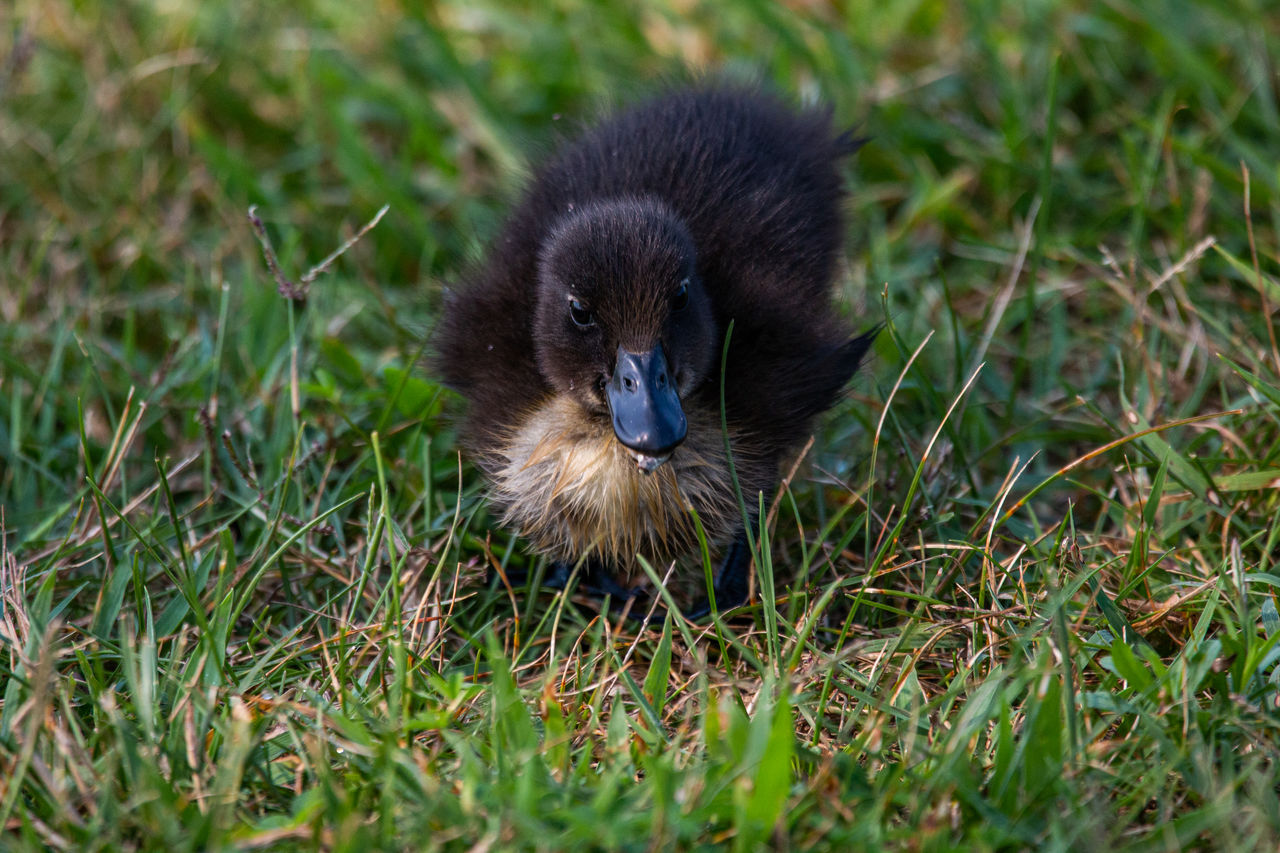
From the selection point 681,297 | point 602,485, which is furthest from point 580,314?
point 602,485

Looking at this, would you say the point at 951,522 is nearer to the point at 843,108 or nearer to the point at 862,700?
the point at 862,700

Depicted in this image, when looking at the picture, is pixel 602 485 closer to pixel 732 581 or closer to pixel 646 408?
pixel 646 408

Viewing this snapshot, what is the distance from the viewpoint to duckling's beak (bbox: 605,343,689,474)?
2.55 meters

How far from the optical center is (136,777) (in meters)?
Answer: 2.17

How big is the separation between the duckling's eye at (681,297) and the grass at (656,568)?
63 cm

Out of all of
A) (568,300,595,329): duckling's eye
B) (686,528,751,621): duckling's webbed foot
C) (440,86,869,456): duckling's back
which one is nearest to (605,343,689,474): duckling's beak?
(568,300,595,329): duckling's eye

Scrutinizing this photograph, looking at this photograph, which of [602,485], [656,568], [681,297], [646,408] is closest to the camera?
[646,408]

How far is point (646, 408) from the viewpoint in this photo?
2.59m

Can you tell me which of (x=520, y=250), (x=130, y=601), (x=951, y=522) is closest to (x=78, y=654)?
(x=130, y=601)

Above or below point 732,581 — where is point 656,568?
above

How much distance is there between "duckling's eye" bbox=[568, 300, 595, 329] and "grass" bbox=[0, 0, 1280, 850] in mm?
593

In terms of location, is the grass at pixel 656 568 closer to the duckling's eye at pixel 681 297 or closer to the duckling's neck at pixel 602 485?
the duckling's neck at pixel 602 485

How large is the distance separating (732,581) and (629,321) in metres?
0.78

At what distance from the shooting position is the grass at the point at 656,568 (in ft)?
7.08
